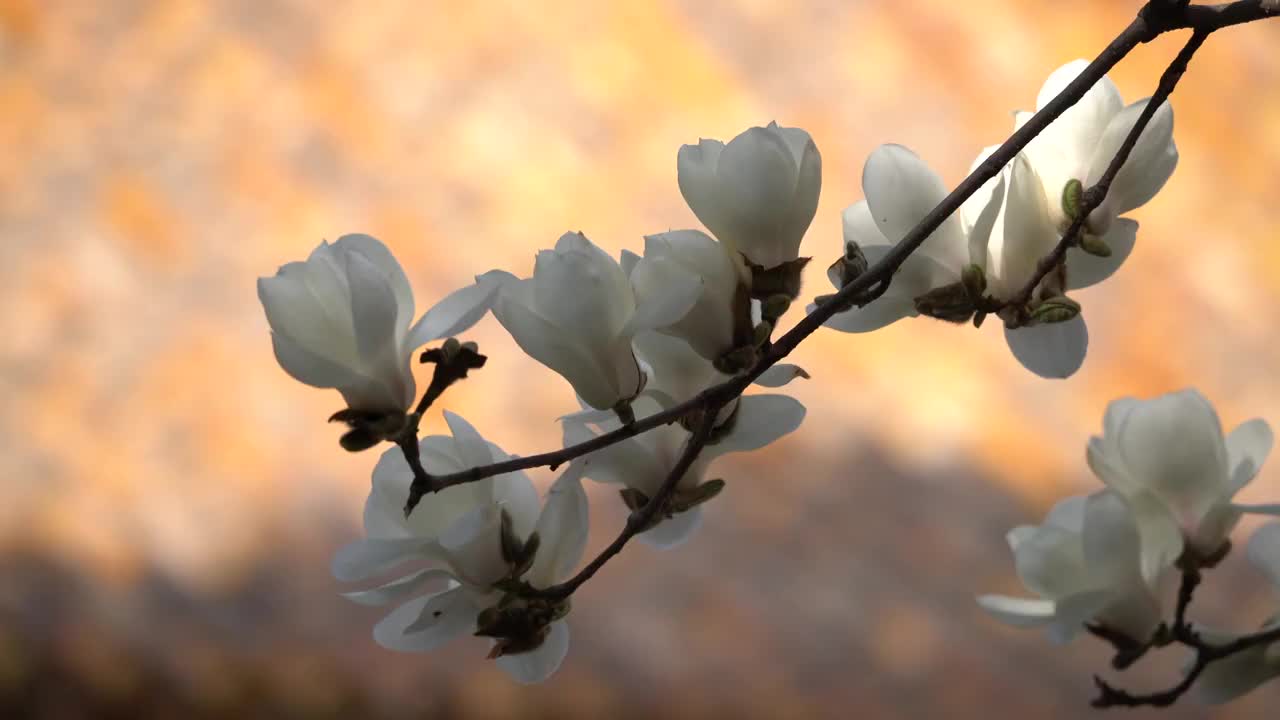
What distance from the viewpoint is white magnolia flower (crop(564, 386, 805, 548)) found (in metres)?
0.32

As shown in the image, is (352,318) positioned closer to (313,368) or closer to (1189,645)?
(313,368)

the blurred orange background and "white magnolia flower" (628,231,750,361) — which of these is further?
the blurred orange background

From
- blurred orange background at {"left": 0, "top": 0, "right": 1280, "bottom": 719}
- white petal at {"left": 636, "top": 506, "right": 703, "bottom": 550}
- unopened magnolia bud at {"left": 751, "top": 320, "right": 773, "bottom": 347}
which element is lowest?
white petal at {"left": 636, "top": 506, "right": 703, "bottom": 550}

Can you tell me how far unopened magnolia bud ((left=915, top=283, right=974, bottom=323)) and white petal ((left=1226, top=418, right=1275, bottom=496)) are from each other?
3.1 inches

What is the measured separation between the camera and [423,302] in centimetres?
121

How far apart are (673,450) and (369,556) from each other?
0.27 ft

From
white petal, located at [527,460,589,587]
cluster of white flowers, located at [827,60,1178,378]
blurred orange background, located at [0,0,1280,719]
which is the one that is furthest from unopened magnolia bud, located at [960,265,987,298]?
blurred orange background, located at [0,0,1280,719]

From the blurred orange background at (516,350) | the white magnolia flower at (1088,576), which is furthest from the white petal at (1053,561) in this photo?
the blurred orange background at (516,350)

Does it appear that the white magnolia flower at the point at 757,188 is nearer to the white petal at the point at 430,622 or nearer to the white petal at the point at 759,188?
the white petal at the point at 759,188

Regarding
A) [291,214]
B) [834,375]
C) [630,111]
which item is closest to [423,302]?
[291,214]

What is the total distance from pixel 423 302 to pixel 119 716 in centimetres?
45

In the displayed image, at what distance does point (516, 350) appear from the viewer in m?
1.20

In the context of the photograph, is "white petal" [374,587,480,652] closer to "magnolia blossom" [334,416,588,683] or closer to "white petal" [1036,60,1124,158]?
"magnolia blossom" [334,416,588,683]

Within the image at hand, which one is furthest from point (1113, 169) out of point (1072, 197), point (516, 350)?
point (516, 350)
